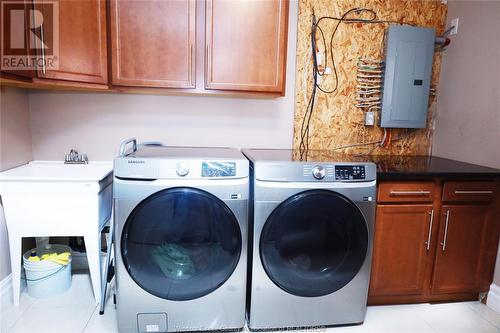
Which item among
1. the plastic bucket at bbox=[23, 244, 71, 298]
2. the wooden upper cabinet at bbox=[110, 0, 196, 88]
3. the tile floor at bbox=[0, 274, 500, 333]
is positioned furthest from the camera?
the plastic bucket at bbox=[23, 244, 71, 298]

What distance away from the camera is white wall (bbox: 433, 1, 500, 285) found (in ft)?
7.27

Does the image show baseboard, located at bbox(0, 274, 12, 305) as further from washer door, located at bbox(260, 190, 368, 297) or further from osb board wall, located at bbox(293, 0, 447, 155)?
osb board wall, located at bbox(293, 0, 447, 155)

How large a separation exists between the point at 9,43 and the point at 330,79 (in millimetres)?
2146

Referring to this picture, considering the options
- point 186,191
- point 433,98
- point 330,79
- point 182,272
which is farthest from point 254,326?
point 433,98

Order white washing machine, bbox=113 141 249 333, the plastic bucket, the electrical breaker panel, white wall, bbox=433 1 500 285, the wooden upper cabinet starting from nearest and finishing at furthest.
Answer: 1. white washing machine, bbox=113 141 249 333
2. the wooden upper cabinet
3. the plastic bucket
4. white wall, bbox=433 1 500 285
5. the electrical breaker panel

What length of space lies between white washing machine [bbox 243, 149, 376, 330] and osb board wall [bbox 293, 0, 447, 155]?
2.78ft

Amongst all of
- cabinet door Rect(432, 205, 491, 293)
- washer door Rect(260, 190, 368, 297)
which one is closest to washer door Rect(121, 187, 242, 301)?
washer door Rect(260, 190, 368, 297)

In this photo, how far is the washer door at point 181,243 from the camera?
1621 mm

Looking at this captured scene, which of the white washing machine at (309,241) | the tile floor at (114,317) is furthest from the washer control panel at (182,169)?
the tile floor at (114,317)

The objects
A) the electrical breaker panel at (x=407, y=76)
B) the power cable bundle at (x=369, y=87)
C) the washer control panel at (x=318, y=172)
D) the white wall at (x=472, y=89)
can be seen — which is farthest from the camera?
the power cable bundle at (x=369, y=87)

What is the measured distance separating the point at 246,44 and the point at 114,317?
1.93m

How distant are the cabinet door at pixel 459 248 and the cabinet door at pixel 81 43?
8.01ft

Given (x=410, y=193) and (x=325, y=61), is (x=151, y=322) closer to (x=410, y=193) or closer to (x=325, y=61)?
(x=410, y=193)

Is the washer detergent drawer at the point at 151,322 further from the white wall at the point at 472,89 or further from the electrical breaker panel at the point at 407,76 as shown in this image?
the white wall at the point at 472,89
